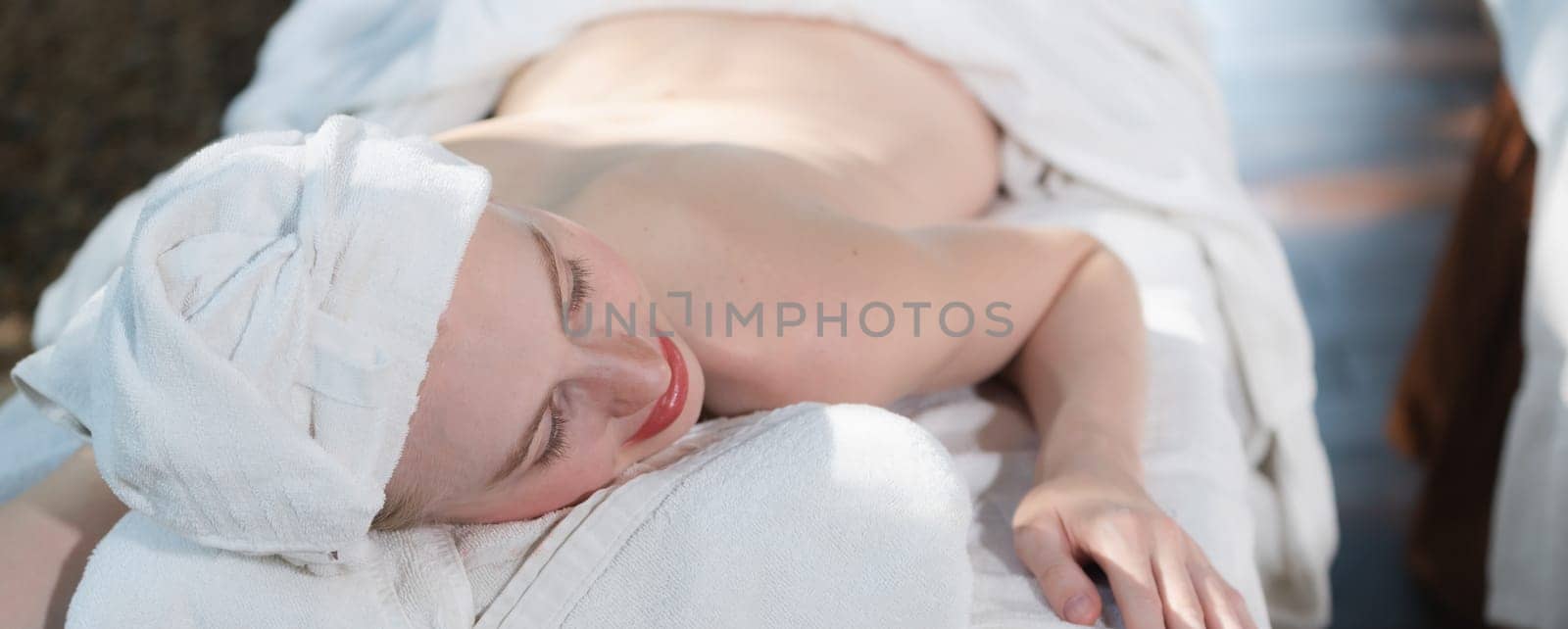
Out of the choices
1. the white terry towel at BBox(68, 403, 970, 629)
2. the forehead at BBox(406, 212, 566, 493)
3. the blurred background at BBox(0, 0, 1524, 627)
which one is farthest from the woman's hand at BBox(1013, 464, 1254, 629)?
the blurred background at BBox(0, 0, 1524, 627)

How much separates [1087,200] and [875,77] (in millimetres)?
282

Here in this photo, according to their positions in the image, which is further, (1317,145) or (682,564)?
(1317,145)

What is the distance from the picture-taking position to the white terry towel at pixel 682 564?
0.78 metres

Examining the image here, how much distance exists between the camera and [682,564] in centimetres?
80

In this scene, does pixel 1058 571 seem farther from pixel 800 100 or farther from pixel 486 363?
pixel 800 100

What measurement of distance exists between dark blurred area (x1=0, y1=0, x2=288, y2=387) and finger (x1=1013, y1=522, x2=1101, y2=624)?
5.96ft

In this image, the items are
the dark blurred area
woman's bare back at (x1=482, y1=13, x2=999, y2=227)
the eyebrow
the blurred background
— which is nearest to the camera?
the eyebrow

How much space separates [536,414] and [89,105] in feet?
7.05

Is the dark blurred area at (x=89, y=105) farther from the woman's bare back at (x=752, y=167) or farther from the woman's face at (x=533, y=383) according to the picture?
the woman's face at (x=533, y=383)

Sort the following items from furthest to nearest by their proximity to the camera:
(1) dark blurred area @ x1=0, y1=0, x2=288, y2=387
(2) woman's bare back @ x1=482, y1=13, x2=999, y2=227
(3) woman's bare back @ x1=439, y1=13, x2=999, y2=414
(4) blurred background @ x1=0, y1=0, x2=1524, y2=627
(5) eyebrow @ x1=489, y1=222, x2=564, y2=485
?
(1) dark blurred area @ x1=0, y1=0, x2=288, y2=387 < (4) blurred background @ x1=0, y1=0, x2=1524, y2=627 < (2) woman's bare back @ x1=482, y1=13, x2=999, y2=227 < (3) woman's bare back @ x1=439, y1=13, x2=999, y2=414 < (5) eyebrow @ x1=489, y1=222, x2=564, y2=485

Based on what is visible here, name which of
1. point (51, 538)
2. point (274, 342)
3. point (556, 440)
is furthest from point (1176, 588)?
point (51, 538)

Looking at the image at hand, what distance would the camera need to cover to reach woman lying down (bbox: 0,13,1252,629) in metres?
0.72

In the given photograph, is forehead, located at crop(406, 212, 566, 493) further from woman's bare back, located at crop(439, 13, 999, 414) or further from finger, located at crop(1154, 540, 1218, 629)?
finger, located at crop(1154, 540, 1218, 629)

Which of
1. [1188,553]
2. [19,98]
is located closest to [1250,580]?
[1188,553]
